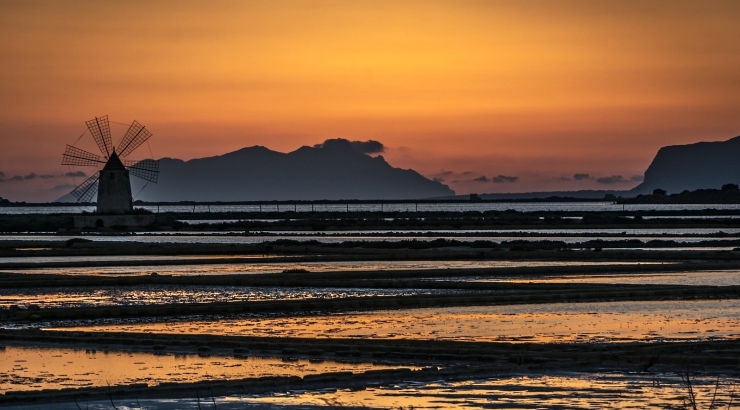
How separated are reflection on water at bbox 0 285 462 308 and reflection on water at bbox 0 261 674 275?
4567 mm

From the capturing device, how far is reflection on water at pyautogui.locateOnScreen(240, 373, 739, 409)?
9.00 m

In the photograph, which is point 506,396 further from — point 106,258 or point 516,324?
point 106,258

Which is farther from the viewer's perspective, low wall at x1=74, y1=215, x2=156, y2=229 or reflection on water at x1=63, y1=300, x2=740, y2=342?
low wall at x1=74, y1=215, x2=156, y2=229

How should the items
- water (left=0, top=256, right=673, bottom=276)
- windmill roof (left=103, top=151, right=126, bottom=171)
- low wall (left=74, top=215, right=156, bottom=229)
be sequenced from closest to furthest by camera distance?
water (left=0, top=256, right=673, bottom=276) → low wall (left=74, top=215, right=156, bottom=229) → windmill roof (left=103, top=151, right=126, bottom=171)

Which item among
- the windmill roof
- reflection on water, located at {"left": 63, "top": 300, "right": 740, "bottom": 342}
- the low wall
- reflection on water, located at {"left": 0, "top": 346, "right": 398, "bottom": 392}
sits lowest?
reflection on water, located at {"left": 0, "top": 346, "right": 398, "bottom": 392}

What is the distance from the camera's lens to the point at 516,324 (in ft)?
48.4

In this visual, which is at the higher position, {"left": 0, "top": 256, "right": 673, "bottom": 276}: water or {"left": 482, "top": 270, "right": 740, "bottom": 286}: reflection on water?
{"left": 0, "top": 256, "right": 673, "bottom": 276}: water

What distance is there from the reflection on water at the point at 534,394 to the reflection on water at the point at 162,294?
9506 mm

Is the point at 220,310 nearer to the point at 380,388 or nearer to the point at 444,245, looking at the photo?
the point at 380,388

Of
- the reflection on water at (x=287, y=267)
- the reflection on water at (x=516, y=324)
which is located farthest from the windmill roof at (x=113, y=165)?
the reflection on water at (x=516, y=324)

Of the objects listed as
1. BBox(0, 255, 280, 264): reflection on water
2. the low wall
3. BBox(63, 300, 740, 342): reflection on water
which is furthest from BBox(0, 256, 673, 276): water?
the low wall

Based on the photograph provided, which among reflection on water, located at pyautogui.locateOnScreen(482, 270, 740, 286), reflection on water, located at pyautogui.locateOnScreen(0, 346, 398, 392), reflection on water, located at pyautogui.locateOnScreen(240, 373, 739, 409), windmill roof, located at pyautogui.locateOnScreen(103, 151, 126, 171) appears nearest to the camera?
reflection on water, located at pyautogui.locateOnScreen(240, 373, 739, 409)

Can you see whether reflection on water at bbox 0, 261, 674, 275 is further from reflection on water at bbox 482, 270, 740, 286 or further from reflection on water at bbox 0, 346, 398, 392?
reflection on water at bbox 0, 346, 398, 392

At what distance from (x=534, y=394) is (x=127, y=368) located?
15.6 ft
